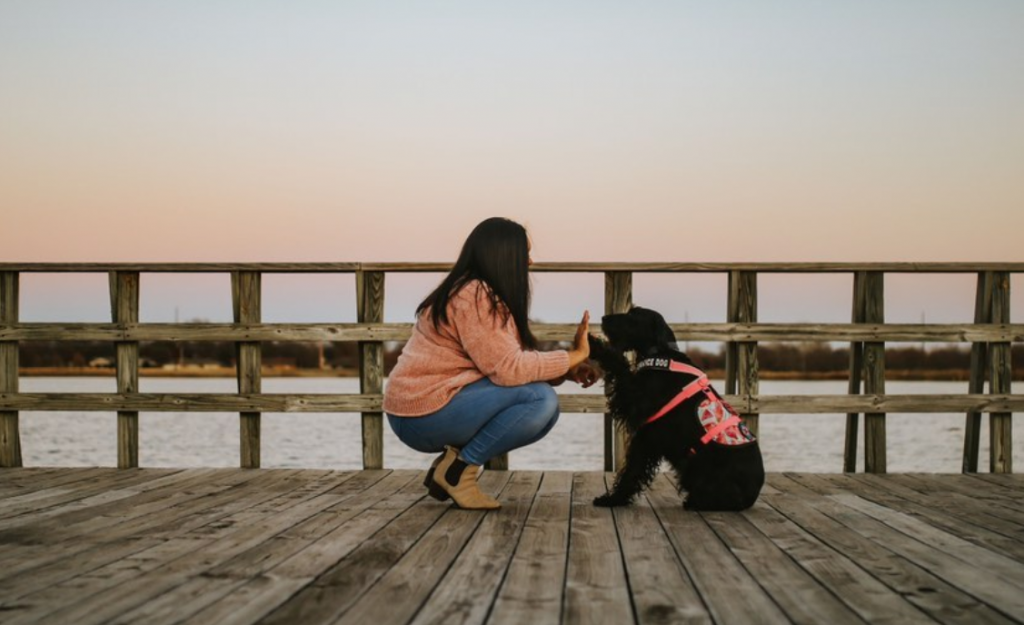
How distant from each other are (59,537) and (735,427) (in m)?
2.37

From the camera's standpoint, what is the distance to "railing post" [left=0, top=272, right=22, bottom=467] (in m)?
5.48

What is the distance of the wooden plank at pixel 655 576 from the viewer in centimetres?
214

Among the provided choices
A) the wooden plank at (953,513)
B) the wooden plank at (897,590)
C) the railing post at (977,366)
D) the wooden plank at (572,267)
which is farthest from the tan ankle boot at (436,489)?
the railing post at (977,366)

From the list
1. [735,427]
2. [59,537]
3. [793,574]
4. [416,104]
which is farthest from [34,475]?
[416,104]

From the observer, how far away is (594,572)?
2605 millimetres

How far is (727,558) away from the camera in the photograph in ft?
9.27

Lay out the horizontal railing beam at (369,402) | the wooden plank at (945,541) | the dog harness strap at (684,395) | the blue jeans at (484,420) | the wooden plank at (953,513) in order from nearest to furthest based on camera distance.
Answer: the wooden plank at (945,541) < the wooden plank at (953,513) < the blue jeans at (484,420) < the dog harness strap at (684,395) < the horizontal railing beam at (369,402)

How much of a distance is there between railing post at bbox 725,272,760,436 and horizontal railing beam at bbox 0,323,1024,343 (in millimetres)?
71

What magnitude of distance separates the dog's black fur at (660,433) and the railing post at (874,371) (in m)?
1.65

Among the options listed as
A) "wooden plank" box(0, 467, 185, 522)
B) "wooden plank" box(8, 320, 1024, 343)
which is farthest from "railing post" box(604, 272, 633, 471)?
"wooden plank" box(0, 467, 185, 522)

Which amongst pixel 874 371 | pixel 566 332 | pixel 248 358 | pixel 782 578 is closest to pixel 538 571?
pixel 782 578

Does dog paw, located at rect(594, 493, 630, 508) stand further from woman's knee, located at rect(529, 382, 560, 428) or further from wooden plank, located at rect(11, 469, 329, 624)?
wooden plank, located at rect(11, 469, 329, 624)

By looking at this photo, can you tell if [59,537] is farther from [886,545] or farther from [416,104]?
[416,104]

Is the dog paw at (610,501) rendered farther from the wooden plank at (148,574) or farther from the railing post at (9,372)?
the railing post at (9,372)
